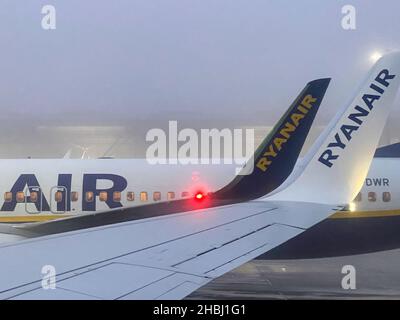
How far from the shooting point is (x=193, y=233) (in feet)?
10.0

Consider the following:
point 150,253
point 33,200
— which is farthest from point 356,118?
point 33,200

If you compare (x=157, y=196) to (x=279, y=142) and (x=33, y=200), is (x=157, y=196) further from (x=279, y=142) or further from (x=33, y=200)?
(x=279, y=142)

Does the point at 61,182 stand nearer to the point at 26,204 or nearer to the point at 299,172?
the point at 26,204

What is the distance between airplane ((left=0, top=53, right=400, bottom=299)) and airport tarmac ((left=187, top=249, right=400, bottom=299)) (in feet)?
6.68

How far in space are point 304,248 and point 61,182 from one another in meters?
4.02

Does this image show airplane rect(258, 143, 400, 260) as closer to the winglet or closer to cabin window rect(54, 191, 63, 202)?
the winglet

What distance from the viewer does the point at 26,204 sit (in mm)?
8688

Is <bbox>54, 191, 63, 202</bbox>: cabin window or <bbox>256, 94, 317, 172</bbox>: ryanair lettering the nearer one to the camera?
<bbox>256, 94, 317, 172</bbox>: ryanair lettering

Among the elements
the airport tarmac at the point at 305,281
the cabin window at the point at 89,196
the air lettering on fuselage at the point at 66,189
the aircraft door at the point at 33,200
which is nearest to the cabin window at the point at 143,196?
the air lettering on fuselage at the point at 66,189

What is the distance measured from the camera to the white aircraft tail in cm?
354

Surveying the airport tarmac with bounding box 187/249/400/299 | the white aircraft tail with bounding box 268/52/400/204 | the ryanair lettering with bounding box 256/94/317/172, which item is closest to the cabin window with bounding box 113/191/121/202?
the airport tarmac with bounding box 187/249/400/299

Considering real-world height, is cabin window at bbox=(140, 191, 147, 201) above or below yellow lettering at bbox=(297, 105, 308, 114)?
below

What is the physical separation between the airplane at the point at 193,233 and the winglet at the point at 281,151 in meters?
0.03
